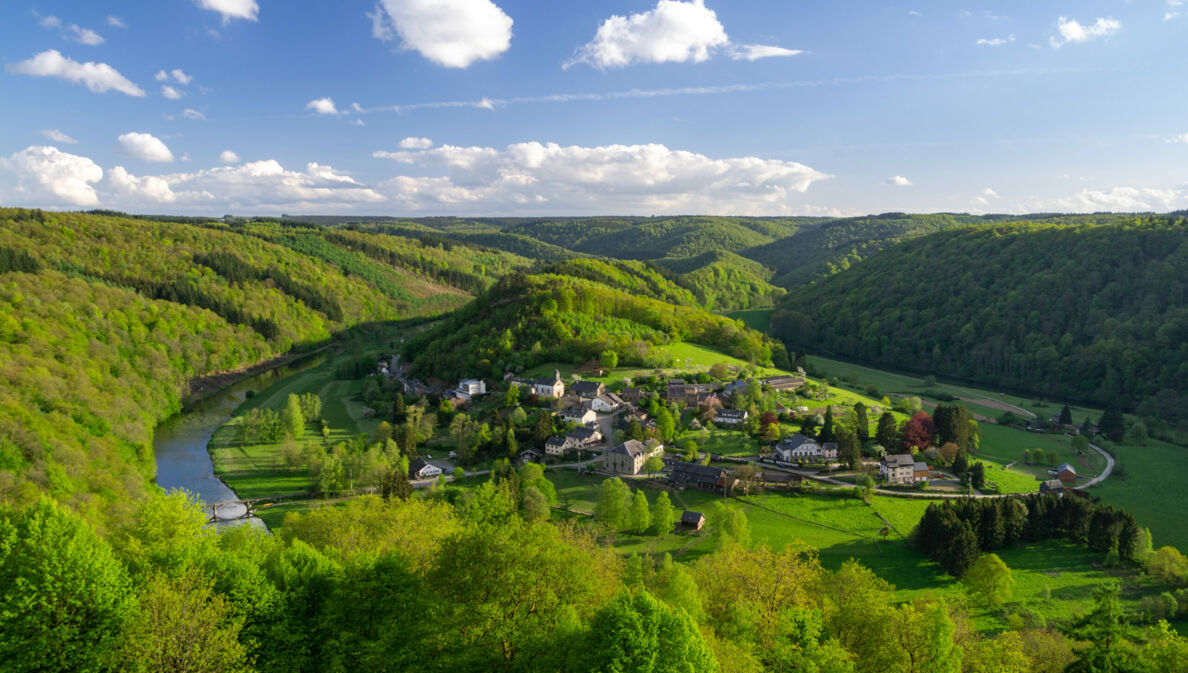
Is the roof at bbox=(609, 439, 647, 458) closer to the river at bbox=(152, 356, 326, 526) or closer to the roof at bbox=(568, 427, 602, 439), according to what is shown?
the roof at bbox=(568, 427, 602, 439)

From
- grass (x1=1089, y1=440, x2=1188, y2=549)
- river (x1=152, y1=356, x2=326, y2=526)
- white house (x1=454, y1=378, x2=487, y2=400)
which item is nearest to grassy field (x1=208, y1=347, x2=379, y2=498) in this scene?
river (x1=152, y1=356, x2=326, y2=526)

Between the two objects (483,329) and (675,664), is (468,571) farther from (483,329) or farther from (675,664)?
(483,329)

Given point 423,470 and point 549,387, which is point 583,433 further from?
point 423,470

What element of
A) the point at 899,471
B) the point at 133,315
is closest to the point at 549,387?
the point at 899,471

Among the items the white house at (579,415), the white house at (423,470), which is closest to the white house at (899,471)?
the white house at (579,415)

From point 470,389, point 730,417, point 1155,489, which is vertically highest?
point 730,417

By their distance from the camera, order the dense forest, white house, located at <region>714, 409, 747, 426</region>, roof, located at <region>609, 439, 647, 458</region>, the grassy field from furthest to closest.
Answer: white house, located at <region>714, 409, 747, 426</region>
the grassy field
roof, located at <region>609, 439, 647, 458</region>
the dense forest

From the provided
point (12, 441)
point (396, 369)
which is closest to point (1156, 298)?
point (396, 369)

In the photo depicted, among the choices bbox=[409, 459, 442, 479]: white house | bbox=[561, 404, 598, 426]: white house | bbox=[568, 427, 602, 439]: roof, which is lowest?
bbox=[409, 459, 442, 479]: white house
